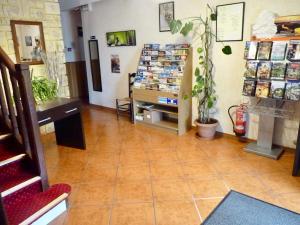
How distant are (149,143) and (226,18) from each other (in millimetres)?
2099

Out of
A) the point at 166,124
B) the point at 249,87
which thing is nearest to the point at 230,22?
the point at 249,87

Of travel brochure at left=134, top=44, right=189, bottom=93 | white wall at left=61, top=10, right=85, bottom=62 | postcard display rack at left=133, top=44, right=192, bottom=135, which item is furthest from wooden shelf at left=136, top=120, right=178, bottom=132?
white wall at left=61, top=10, right=85, bottom=62

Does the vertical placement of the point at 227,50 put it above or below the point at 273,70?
above

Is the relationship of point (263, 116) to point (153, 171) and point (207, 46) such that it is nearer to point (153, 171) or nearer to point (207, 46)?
point (207, 46)

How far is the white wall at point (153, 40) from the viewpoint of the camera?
313cm

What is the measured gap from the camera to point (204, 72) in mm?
3699

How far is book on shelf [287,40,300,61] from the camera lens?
8.29ft

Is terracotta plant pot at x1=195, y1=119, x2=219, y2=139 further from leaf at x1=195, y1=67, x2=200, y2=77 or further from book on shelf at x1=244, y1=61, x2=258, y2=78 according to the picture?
book on shelf at x1=244, y1=61, x2=258, y2=78

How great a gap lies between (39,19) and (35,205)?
9.78ft

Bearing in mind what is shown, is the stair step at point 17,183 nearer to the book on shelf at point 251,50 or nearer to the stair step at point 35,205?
the stair step at point 35,205

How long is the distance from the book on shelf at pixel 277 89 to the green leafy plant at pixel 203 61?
3.19ft

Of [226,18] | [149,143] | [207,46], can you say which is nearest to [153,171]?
[149,143]

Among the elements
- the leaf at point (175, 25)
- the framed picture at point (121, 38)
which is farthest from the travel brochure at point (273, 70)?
the framed picture at point (121, 38)

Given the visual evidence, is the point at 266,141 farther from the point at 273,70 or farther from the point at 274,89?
the point at 273,70
